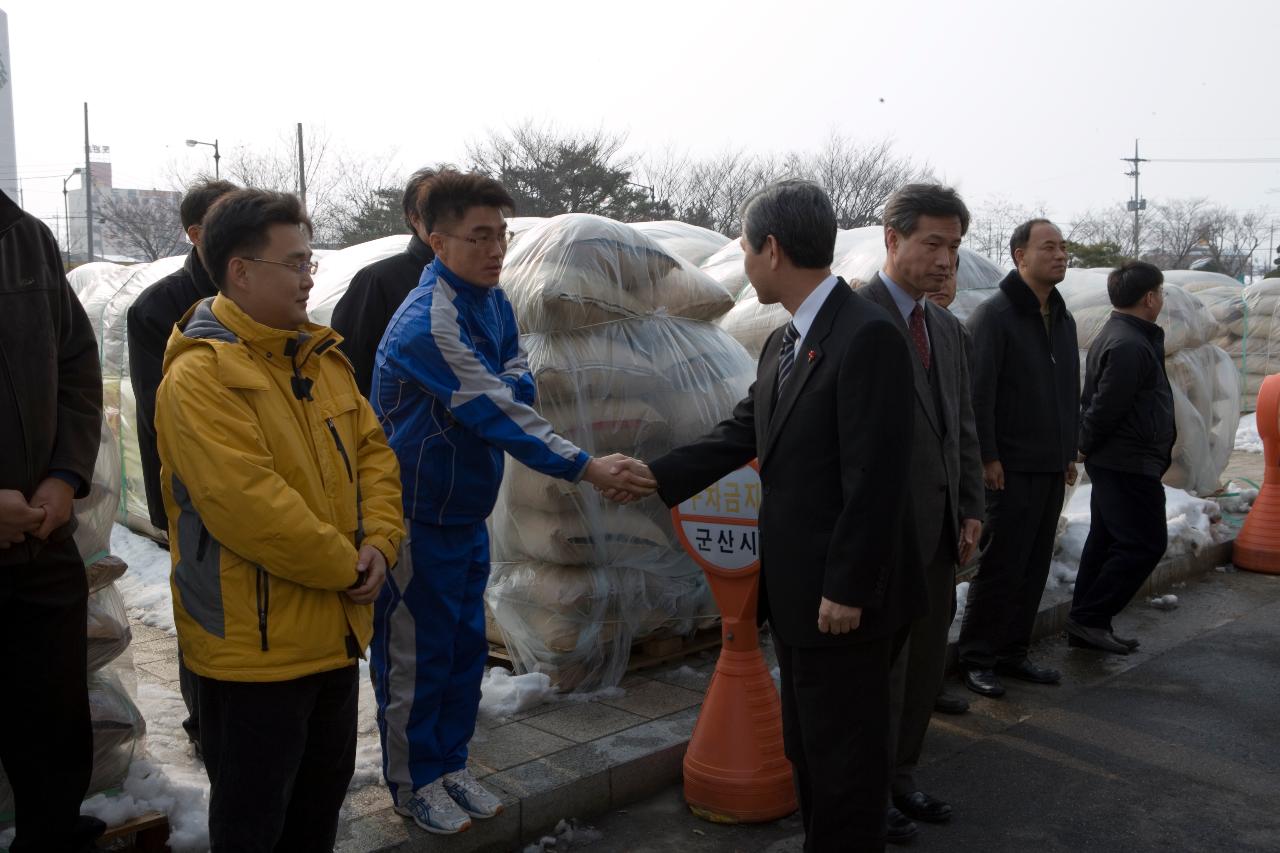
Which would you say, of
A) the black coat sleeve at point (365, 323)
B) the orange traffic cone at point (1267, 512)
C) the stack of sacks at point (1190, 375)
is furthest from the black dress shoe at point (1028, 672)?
the stack of sacks at point (1190, 375)

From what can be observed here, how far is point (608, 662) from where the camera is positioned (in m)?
4.51

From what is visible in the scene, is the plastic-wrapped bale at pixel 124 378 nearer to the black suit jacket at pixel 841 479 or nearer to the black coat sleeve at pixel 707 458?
the black coat sleeve at pixel 707 458

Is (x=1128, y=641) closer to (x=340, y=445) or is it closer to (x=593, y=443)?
(x=593, y=443)

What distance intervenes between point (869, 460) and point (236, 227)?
5.06 feet

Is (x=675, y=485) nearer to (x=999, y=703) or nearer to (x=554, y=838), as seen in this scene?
(x=554, y=838)

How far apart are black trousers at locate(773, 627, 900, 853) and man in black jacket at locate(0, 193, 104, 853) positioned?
5.87 ft

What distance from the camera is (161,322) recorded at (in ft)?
11.9

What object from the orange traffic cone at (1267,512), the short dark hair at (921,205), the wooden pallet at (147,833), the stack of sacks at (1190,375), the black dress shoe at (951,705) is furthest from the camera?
the stack of sacks at (1190,375)

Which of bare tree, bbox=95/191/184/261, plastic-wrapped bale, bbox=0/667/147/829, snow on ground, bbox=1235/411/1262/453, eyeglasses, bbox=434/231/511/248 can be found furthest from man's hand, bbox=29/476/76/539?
bare tree, bbox=95/191/184/261

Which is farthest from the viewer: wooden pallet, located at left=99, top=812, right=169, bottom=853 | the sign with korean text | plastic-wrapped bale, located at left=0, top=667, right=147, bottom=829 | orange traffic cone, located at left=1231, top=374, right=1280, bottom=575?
orange traffic cone, located at left=1231, top=374, right=1280, bottom=575

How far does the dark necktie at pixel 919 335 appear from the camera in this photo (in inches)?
136

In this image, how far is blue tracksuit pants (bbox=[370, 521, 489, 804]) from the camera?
10.5 feet

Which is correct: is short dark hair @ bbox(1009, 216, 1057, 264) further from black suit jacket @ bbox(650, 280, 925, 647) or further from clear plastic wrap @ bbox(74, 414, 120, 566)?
clear plastic wrap @ bbox(74, 414, 120, 566)

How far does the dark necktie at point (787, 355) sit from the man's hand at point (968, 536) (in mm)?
1221
